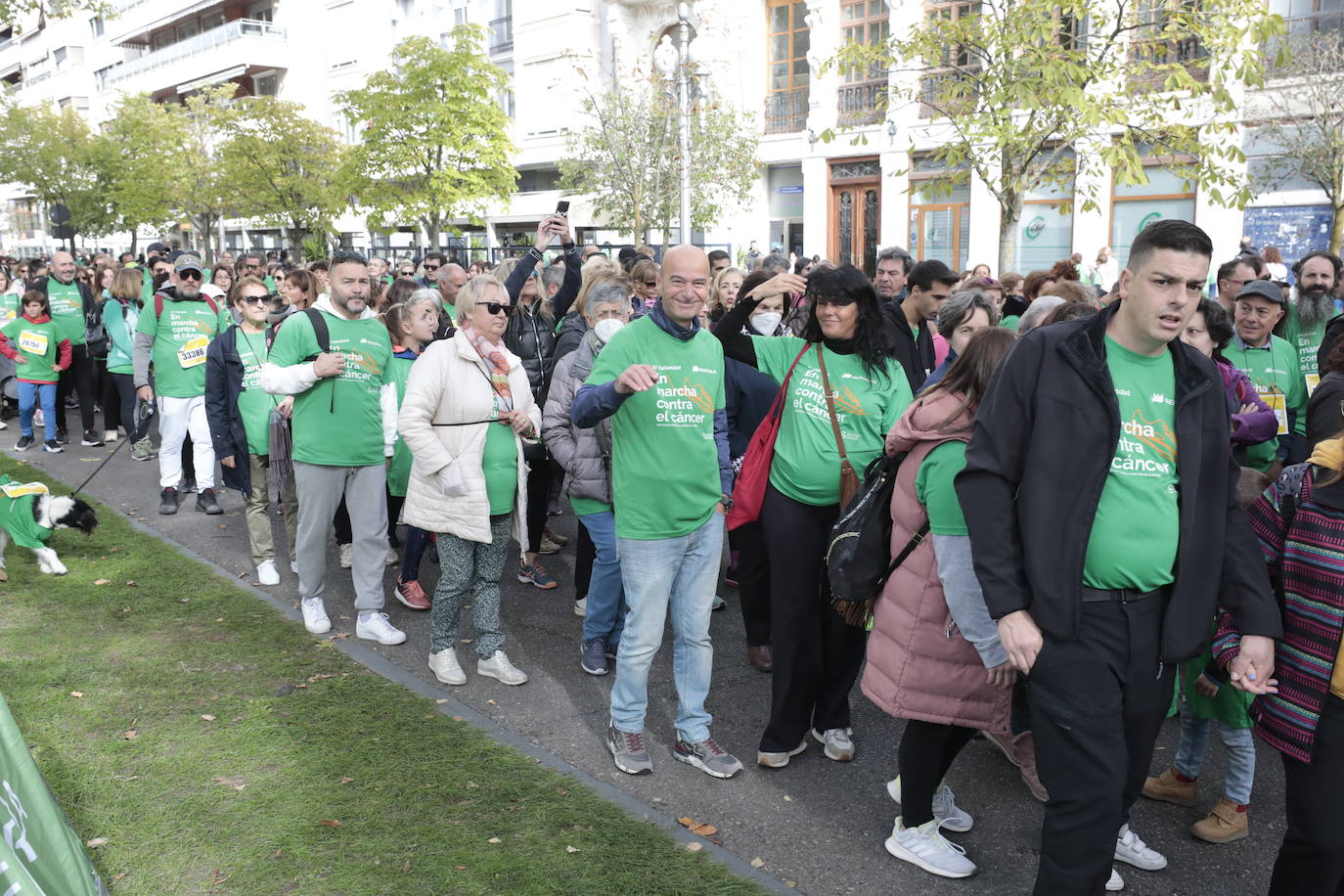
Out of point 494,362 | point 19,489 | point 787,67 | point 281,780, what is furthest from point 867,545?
point 787,67

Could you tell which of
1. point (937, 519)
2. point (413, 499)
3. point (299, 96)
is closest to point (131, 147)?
point (299, 96)

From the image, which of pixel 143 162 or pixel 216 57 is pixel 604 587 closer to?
pixel 143 162

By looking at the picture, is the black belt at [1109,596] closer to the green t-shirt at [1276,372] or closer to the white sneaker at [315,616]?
the green t-shirt at [1276,372]

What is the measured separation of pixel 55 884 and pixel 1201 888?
356 cm

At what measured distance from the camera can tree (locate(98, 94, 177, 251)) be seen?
32562 millimetres

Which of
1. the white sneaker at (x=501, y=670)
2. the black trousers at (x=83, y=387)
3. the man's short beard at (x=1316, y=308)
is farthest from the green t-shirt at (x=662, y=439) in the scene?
the black trousers at (x=83, y=387)

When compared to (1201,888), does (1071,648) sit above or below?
above

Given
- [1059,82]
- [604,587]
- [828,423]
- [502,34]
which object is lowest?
[604,587]

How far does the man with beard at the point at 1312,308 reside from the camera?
634 centimetres

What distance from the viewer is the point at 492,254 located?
79.6ft

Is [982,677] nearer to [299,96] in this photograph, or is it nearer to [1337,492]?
[1337,492]

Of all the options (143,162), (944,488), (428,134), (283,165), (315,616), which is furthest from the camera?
(143,162)

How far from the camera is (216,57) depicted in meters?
44.9

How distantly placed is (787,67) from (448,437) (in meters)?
26.0
